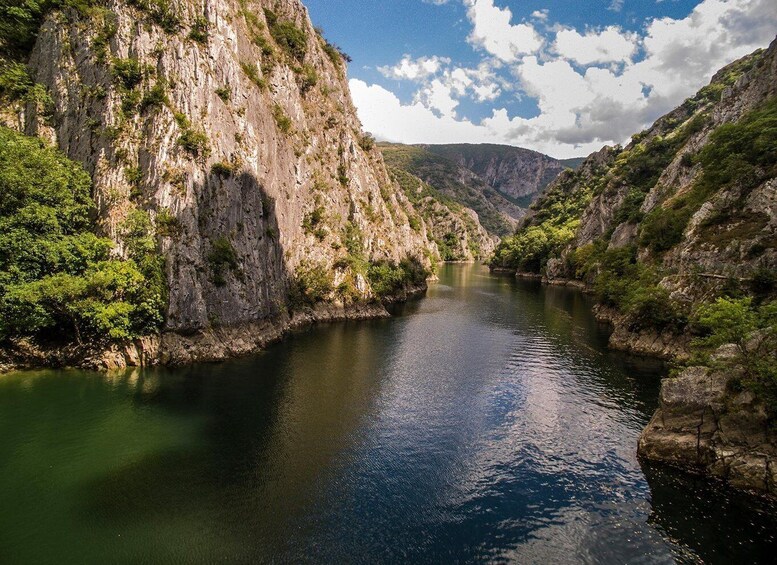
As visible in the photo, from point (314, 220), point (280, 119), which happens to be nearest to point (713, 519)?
point (314, 220)

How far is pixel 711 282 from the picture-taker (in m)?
40.7

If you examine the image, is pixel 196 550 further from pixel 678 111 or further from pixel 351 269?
pixel 678 111

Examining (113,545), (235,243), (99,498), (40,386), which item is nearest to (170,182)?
(235,243)

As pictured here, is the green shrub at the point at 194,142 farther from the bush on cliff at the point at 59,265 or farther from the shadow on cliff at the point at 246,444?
the shadow on cliff at the point at 246,444

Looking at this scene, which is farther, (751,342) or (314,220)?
(314,220)

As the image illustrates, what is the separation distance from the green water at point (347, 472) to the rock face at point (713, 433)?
120 cm

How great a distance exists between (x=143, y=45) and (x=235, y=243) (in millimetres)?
22336

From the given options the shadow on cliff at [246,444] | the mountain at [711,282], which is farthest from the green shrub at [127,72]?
the mountain at [711,282]

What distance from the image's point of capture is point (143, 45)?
140 ft

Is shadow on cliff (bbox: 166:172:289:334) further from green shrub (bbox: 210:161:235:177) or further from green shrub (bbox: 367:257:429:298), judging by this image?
green shrub (bbox: 367:257:429:298)

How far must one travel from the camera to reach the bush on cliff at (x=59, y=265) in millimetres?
33562

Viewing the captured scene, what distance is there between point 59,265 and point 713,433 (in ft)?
163

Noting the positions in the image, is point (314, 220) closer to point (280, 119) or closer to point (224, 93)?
point (280, 119)

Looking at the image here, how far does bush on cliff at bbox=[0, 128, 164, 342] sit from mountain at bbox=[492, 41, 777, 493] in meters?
41.7
